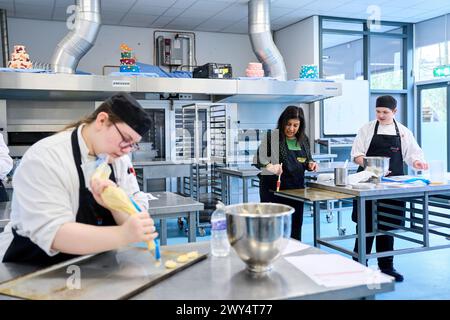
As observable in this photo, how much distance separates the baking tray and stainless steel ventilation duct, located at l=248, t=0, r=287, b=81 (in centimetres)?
442

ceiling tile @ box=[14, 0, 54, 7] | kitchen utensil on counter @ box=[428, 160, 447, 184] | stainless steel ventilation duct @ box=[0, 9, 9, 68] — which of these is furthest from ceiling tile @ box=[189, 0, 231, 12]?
kitchen utensil on counter @ box=[428, 160, 447, 184]

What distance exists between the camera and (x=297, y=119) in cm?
338

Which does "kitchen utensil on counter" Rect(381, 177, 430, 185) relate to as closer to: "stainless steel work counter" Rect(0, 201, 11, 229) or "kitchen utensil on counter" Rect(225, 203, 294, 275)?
"kitchen utensil on counter" Rect(225, 203, 294, 275)

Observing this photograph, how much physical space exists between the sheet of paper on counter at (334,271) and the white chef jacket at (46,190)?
72cm

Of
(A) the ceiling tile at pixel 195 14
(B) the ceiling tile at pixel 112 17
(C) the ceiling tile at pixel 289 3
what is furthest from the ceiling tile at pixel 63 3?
(C) the ceiling tile at pixel 289 3

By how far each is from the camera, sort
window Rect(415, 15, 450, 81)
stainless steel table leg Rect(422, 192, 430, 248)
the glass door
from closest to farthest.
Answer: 1. stainless steel table leg Rect(422, 192, 430, 248)
2. window Rect(415, 15, 450, 81)
3. the glass door

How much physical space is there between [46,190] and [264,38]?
4664mm

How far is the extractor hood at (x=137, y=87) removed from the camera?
4.40m

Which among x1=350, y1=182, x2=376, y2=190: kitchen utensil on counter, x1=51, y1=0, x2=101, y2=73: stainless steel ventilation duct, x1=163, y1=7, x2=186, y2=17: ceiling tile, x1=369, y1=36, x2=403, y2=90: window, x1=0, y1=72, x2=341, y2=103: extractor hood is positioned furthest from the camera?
x1=369, y1=36, x2=403, y2=90: window

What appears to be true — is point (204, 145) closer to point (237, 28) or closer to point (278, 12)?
point (237, 28)

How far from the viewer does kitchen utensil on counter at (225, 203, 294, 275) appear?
1247 mm

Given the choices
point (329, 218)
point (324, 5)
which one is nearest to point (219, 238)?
point (329, 218)
